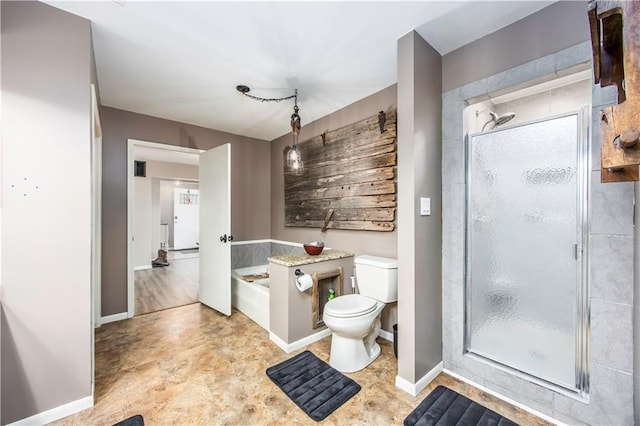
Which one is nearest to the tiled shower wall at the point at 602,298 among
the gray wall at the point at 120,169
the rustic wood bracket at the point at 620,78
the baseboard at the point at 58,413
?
the rustic wood bracket at the point at 620,78

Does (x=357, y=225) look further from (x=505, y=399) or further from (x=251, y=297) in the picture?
(x=505, y=399)

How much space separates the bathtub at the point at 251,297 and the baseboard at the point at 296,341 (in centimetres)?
29

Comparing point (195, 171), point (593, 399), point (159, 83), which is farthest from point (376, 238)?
point (195, 171)

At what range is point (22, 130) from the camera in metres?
1.50

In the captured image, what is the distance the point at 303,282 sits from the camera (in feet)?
7.65

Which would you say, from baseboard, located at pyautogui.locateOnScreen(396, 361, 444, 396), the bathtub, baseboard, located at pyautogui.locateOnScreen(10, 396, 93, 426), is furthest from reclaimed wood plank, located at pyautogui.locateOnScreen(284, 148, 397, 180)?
baseboard, located at pyautogui.locateOnScreen(10, 396, 93, 426)

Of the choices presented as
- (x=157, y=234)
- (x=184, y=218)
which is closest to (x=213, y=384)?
(x=157, y=234)

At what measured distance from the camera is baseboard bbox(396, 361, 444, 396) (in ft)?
5.81

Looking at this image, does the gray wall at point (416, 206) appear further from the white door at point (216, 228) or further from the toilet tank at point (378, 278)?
the white door at point (216, 228)

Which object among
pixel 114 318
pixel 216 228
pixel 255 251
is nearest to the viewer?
pixel 114 318

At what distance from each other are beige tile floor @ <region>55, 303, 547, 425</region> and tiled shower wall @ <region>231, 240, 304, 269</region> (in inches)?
47.5

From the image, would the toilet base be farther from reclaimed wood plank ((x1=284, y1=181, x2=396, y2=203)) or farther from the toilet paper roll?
reclaimed wood plank ((x1=284, y1=181, x2=396, y2=203))

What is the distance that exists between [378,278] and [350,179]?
3.74ft

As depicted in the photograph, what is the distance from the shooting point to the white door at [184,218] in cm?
828
